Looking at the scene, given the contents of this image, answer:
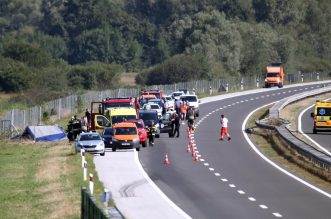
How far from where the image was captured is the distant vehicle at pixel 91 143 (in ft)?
152

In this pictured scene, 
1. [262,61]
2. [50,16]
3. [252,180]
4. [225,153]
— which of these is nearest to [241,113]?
[225,153]

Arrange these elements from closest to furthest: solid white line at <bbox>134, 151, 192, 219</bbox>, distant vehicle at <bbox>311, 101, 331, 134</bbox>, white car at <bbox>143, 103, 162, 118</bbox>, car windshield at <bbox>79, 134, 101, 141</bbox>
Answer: solid white line at <bbox>134, 151, 192, 219</bbox> < car windshield at <bbox>79, 134, 101, 141</bbox> < distant vehicle at <bbox>311, 101, 331, 134</bbox> < white car at <bbox>143, 103, 162, 118</bbox>

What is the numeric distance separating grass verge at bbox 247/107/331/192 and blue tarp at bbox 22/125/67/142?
1063 centimetres

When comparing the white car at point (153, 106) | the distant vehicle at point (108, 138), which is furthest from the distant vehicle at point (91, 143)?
the white car at point (153, 106)

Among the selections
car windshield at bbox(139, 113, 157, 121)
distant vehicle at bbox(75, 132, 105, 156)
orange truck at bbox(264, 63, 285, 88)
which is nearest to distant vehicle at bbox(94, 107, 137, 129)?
car windshield at bbox(139, 113, 157, 121)

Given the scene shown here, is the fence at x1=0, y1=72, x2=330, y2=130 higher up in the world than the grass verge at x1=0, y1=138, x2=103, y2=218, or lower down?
higher up

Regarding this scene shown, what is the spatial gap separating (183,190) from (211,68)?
306ft

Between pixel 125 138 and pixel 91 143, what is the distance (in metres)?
2.65

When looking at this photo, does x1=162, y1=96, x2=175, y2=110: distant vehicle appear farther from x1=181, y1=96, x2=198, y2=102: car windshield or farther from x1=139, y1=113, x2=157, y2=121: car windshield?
x1=139, y1=113, x2=157, y2=121: car windshield

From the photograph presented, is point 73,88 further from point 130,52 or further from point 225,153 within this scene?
point 225,153

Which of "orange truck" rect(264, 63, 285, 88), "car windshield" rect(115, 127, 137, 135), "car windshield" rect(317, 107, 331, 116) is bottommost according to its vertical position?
"car windshield" rect(115, 127, 137, 135)

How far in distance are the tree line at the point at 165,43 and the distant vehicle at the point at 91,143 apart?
187 ft

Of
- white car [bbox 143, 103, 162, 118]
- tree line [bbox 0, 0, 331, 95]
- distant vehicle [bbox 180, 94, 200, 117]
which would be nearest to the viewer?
white car [bbox 143, 103, 162, 118]

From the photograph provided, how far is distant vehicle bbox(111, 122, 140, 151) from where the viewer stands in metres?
48.6
